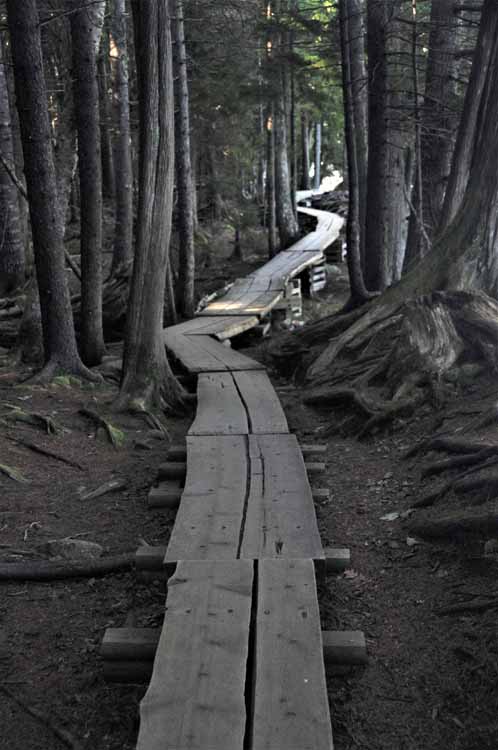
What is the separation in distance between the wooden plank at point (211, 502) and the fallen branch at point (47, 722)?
1.14 meters

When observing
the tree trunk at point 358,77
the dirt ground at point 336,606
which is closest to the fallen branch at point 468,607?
the dirt ground at point 336,606

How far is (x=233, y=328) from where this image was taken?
14.0 metres

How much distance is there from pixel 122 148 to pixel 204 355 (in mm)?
6922

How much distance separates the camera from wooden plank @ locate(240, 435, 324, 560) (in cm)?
451

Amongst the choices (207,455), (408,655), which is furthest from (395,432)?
(408,655)

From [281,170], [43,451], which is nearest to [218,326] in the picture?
[43,451]

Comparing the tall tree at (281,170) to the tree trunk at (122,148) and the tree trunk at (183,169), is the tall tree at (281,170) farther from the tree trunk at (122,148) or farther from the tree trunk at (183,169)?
the tree trunk at (183,169)

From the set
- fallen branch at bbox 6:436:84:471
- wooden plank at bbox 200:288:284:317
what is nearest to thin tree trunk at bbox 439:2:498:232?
fallen branch at bbox 6:436:84:471

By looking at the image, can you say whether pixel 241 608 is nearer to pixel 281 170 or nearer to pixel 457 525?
pixel 457 525

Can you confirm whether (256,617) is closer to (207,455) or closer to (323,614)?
(323,614)

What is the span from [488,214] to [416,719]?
6467 millimetres

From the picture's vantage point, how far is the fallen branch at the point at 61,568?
4793mm

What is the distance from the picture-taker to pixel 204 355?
11555 millimetres

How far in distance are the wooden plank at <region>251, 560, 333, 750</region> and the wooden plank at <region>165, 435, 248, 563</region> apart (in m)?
0.46
